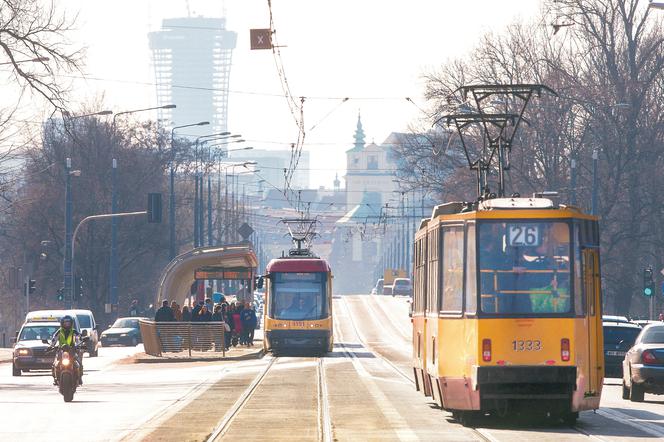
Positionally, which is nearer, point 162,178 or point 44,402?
point 44,402

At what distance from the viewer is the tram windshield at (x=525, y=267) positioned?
2023 centimetres

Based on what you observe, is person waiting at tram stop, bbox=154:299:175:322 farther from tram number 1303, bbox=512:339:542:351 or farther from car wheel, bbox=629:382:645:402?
tram number 1303, bbox=512:339:542:351

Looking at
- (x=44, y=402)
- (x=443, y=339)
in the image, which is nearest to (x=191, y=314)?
(x=44, y=402)

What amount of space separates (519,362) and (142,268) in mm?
66872

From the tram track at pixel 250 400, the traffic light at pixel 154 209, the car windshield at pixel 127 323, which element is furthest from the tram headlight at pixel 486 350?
the car windshield at pixel 127 323

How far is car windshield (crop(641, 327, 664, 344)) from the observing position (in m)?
26.7

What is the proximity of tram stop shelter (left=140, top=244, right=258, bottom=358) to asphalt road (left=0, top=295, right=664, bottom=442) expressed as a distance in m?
2.99

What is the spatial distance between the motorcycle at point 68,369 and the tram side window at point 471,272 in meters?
9.24

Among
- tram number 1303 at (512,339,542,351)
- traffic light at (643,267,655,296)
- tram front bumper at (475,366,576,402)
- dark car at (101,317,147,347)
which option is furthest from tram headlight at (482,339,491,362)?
dark car at (101,317,147,347)

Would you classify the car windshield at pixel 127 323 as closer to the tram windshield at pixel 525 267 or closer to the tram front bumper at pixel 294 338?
the tram front bumper at pixel 294 338

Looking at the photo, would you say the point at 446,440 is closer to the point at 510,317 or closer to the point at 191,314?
the point at 510,317

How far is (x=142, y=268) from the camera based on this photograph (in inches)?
3376

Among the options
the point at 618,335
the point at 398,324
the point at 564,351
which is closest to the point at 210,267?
the point at 618,335

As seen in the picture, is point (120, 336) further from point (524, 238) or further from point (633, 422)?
point (524, 238)
